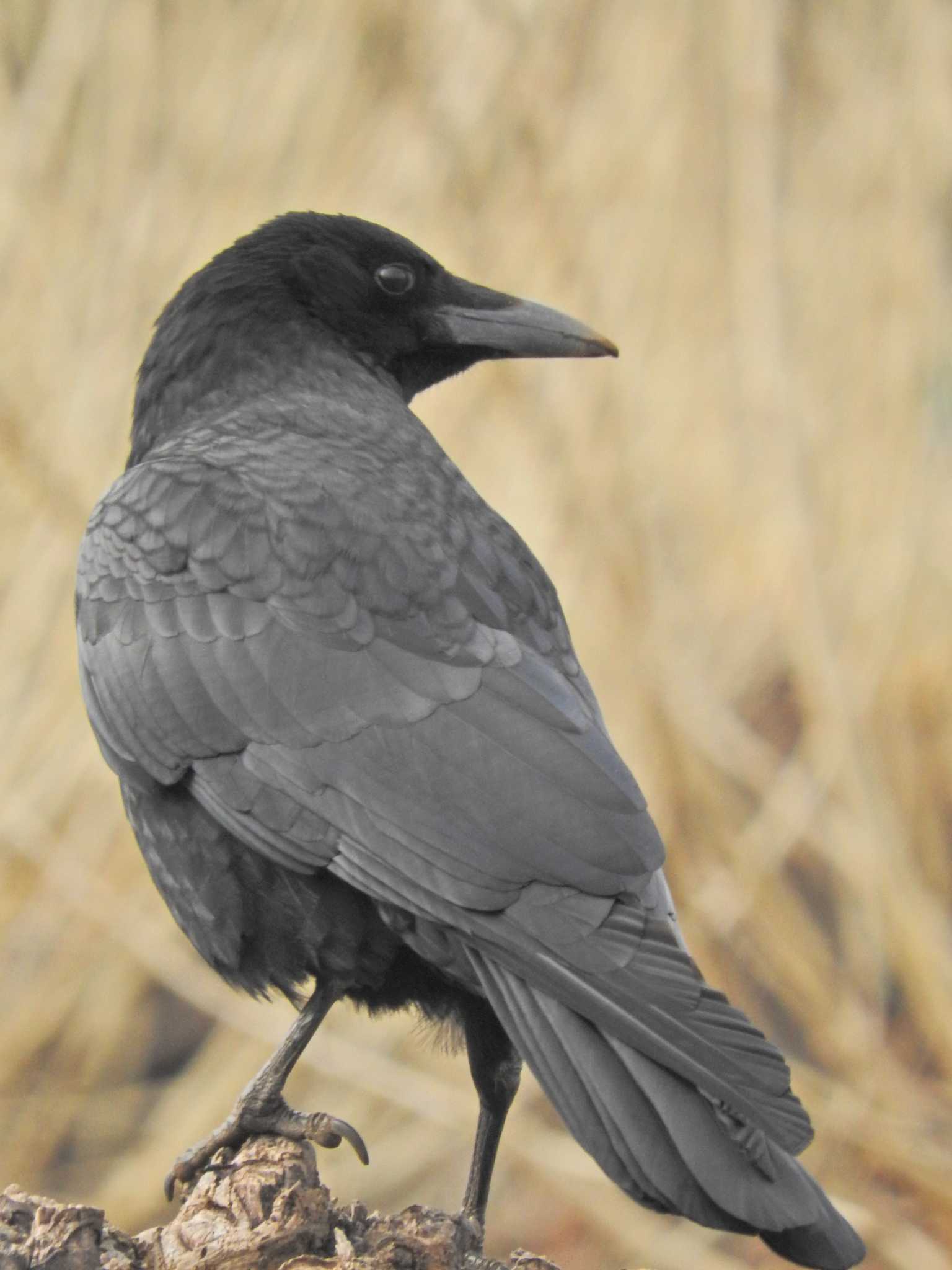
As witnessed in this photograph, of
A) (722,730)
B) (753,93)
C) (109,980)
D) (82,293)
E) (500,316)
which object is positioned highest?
(753,93)

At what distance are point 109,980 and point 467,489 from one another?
2552 millimetres

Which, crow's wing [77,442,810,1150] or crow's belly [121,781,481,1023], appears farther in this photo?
crow's belly [121,781,481,1023]

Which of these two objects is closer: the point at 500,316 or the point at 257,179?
the point at 500,316

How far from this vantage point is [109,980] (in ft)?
15.4

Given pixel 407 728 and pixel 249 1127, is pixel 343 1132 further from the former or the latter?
pixel 407 728

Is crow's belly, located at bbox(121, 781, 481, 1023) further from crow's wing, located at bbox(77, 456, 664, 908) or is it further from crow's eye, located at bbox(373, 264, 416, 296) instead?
crow's eye, located at bbox(373, 264, 416, 296)

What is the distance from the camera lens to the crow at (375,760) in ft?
6.07

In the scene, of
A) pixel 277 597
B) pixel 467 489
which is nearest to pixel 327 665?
pixel 277 597

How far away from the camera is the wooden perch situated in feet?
6.68

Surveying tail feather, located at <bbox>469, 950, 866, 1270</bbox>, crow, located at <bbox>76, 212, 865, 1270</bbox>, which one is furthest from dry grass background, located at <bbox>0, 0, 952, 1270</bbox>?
tail feather, located at <bbox>469, 950, 866, 1270</bbox>

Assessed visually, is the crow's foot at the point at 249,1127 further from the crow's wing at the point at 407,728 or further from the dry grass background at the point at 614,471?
the dry grass background at the point at 614,471

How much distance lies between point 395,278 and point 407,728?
108cm

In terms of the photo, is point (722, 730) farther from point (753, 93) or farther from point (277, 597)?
point (277, 597)

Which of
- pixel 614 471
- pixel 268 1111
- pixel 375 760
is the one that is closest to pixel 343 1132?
pixel 268 1111
